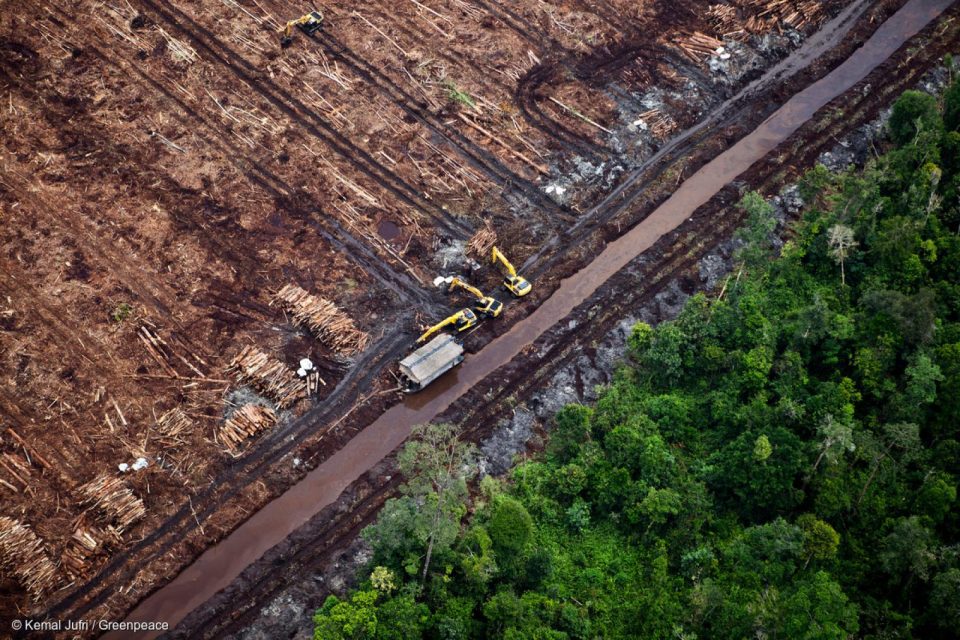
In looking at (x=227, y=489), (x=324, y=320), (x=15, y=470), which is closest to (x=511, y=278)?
(x=324, y=320)

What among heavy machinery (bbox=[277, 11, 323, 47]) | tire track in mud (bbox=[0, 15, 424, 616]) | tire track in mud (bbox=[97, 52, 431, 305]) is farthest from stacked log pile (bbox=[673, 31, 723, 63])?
tire track in mud (bbox=[0, 15, 424, 616])

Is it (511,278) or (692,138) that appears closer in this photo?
(511,278)

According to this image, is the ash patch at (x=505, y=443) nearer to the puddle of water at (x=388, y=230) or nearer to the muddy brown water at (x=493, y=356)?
the muddy brown water at (x=493, y=356)

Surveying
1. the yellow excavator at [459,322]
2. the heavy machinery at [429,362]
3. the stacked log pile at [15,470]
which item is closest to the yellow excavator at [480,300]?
the yellow excavator at [459,322]

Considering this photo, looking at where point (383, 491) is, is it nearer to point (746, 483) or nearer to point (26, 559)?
point (26, 559)

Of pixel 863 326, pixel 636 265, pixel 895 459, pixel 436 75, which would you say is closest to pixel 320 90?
pixel 436 75

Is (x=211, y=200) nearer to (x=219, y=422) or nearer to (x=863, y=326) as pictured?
(x=219, y=422)

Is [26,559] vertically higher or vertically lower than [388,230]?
lower
